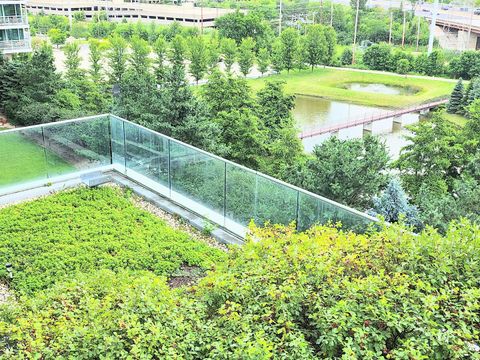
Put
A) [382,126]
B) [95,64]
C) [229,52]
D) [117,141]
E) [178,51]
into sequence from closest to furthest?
[117,141], [382,126], [95,64], [178,51], [229,52]

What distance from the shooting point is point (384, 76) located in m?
43.9

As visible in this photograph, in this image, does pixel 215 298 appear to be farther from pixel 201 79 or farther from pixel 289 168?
pixel 201 79

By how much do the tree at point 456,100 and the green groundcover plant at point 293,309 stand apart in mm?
31159

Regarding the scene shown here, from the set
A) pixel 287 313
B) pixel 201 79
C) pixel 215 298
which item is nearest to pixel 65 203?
pixel 215 298

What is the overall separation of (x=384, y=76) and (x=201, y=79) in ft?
53.1

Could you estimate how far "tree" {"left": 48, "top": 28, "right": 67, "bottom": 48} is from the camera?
5034cm

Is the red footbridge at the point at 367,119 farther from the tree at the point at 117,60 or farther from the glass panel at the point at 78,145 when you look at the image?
the glass panel at the point at 78,145

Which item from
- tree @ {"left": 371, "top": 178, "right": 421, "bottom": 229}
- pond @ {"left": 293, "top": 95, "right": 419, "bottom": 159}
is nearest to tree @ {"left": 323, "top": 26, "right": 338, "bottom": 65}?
pond @ {"left": 293, "top": 95, "right": 419, "bottom": 159}

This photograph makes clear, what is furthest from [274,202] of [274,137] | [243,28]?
[243,28]

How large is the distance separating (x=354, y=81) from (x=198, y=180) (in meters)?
36.8

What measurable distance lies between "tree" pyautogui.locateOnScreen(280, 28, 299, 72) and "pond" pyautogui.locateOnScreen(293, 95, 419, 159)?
736 cm

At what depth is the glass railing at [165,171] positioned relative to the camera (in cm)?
741

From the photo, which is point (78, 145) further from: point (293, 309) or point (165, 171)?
point (293, 309)

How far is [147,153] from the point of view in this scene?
32.2ft
